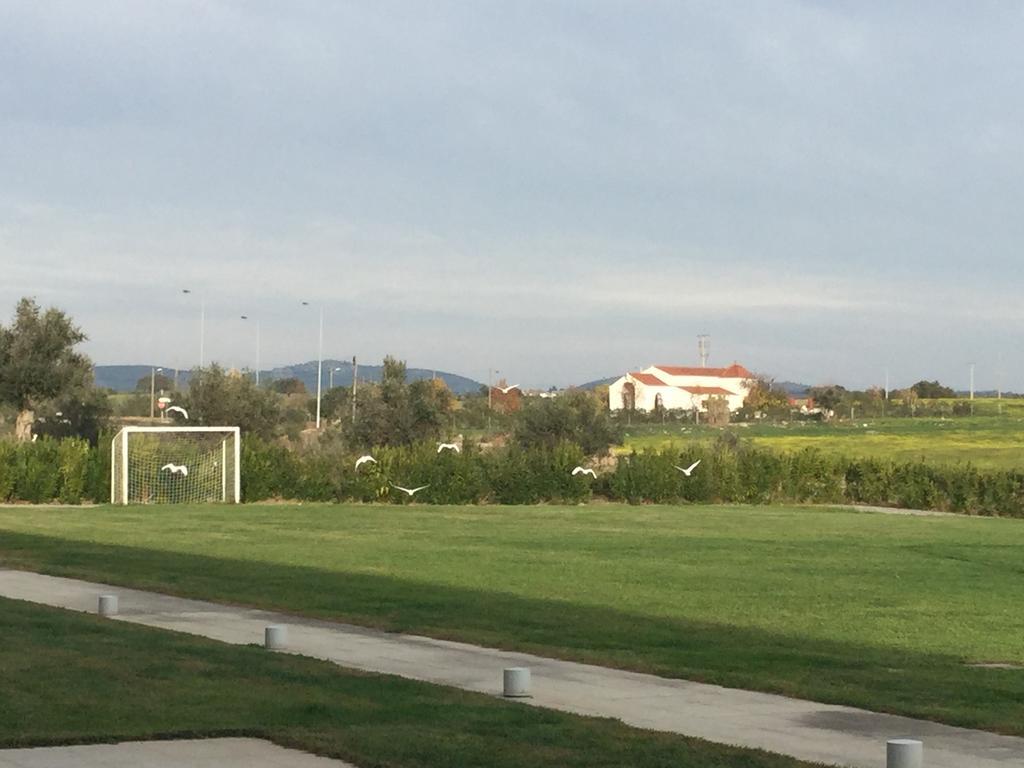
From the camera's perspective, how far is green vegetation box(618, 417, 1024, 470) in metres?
80.0

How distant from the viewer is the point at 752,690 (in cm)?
1161

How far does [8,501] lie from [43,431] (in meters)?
18.0

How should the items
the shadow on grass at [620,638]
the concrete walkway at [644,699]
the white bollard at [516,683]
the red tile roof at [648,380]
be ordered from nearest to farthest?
1. the concrete walkway at [644,699]
2. the white bollard at [516,683]
3. the shadow on grass at [620,638]
4. the red tile roof at [648,380]

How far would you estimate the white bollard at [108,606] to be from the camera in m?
16.2

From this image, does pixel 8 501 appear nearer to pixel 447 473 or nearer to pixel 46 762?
pixel 447 473

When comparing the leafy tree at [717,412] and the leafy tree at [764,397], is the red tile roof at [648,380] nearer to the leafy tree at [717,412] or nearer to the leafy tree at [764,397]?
the leafy tree at [764,397]

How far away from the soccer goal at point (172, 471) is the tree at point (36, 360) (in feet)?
23.0

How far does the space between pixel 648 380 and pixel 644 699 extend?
517ft

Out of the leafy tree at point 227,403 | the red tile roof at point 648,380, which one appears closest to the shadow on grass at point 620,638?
the leafy tree at point 227,403

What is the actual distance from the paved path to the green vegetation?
200 feet

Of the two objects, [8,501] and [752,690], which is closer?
[752,690]

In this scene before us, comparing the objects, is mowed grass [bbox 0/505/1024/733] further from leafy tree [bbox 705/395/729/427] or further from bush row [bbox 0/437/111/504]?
leafy tree [bbox 705/395/729/427]

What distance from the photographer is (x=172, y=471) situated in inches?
1913

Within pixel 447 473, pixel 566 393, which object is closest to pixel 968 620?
pixel 447 473
